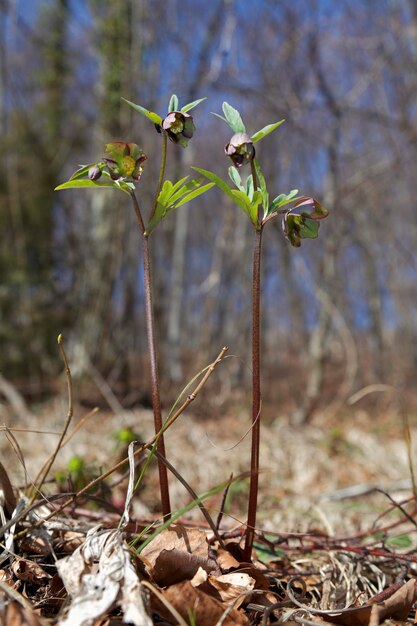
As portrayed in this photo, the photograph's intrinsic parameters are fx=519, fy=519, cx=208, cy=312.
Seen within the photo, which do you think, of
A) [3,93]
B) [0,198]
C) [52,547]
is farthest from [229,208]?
[52,547]

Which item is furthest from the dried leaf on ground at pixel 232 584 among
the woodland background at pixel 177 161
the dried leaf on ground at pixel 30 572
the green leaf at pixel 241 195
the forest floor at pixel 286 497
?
the woodland background at pixel 177 161

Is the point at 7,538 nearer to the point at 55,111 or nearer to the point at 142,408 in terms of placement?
the point at 142,408

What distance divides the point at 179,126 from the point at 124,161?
12cm

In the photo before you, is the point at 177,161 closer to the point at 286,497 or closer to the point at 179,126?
the point at 286,497

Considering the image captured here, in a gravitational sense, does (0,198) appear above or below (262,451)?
above

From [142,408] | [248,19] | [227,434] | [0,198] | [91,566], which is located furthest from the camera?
[248,19]

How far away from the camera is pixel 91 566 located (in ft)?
2.76

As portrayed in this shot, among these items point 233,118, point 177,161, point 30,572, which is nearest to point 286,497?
point 30,572

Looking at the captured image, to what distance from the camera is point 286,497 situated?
2.67m

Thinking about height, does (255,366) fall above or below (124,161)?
below

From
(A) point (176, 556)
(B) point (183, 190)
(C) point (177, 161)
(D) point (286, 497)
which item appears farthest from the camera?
(C) point (177, 161)

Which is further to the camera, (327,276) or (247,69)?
(247,69)

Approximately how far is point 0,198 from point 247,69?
173 inches

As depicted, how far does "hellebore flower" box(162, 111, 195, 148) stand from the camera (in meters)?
0.90
